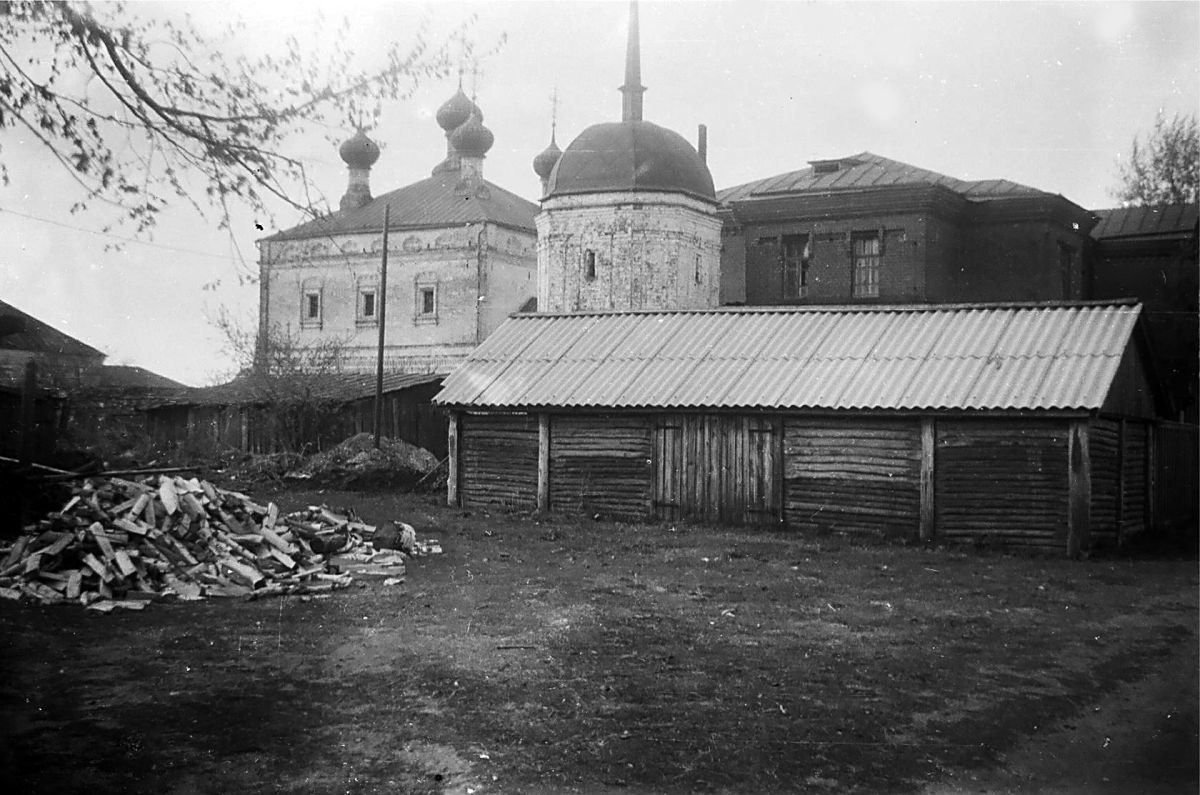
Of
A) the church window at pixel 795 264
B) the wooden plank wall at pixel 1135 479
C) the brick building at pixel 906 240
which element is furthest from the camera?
the church window at pixel 795 264

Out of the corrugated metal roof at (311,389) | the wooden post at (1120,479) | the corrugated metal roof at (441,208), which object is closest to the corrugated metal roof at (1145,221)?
the wooden post at (1120,479)

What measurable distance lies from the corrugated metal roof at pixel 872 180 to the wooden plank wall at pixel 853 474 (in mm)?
12790

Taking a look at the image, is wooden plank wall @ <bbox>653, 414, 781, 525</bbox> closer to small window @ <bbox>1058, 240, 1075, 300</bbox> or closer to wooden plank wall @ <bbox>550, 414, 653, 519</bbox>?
wooden plank wall @ <bbox>550, 414, 653, 519</bbox>

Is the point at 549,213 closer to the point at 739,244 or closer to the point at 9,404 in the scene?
the point at 739,244

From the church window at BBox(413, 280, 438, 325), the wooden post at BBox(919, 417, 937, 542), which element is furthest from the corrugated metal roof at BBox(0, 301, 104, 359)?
the church window at BBox(413, 280, 438, 325)

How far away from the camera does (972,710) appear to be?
25.9ft

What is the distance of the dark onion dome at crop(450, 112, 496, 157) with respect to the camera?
43.5 metres

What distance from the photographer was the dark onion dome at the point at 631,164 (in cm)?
3347

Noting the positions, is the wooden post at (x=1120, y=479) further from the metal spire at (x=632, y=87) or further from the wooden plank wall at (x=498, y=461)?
the metal spire at (x=632, y=87)

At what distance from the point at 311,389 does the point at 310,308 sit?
15.1 m

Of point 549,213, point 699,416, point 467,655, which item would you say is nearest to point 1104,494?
point 699,416

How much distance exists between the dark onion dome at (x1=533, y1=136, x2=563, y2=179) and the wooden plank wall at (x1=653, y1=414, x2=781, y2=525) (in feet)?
91.2

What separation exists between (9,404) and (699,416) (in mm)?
10533

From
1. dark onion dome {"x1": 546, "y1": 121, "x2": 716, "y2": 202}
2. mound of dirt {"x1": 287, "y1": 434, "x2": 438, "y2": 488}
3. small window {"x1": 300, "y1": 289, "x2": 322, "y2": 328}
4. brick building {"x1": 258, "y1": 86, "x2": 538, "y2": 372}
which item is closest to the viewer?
mound of dirt {"x1": 287, "y1": 434, "x2": 438, "y2": 488}
